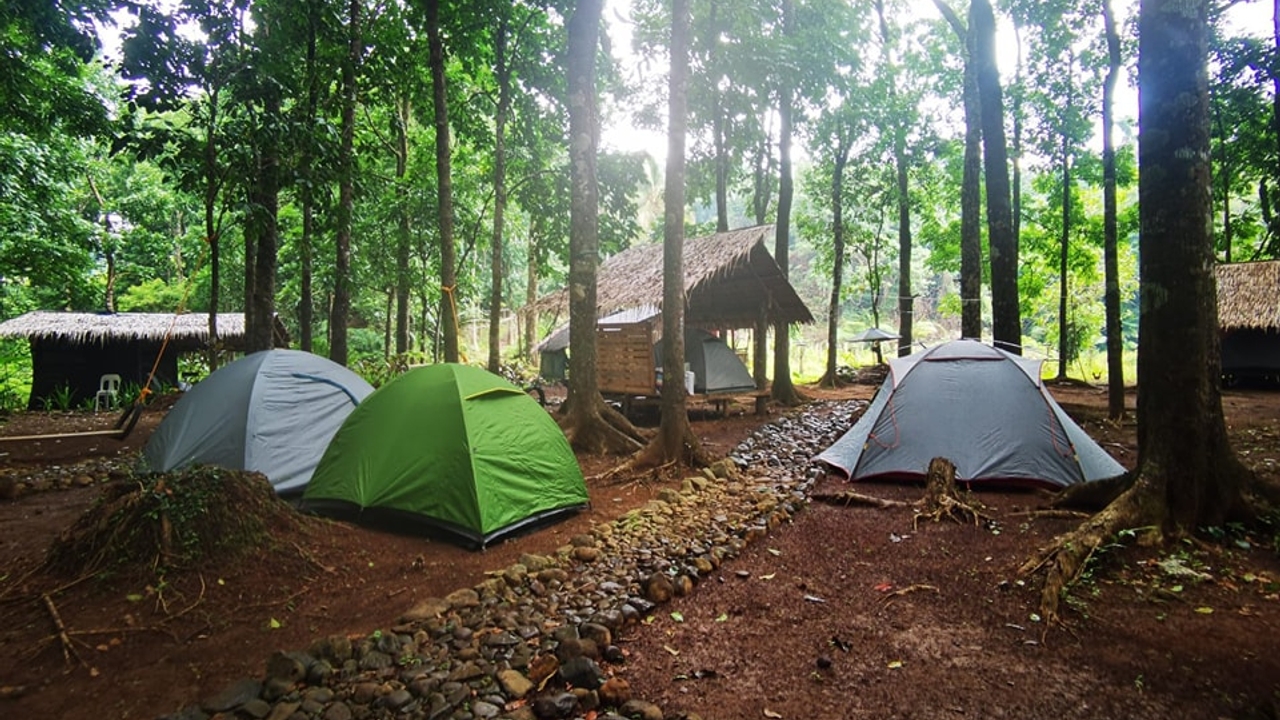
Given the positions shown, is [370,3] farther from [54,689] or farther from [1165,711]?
[1165,711]

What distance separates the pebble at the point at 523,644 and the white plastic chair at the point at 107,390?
1758 centimetres

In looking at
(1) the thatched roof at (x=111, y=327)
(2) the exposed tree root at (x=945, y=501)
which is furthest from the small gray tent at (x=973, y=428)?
(1) the thatched roof at (x=111, y=327)

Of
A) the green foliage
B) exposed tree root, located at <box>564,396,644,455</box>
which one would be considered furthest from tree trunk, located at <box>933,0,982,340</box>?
the green foliage

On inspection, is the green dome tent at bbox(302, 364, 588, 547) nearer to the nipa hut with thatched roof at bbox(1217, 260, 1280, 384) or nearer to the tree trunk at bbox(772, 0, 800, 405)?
the tree trunk at bbox(772, 0, 800, 405)

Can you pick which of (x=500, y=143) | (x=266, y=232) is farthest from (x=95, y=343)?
(x=500, y=143)

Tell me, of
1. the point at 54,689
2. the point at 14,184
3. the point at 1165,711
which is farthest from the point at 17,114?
the point at 1165,711

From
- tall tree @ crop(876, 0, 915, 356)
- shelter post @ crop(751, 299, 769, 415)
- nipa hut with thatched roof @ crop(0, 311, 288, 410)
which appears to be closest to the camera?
shelter post @ crop(751, 299, 769, 415)

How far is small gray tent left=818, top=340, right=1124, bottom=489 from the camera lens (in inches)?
224

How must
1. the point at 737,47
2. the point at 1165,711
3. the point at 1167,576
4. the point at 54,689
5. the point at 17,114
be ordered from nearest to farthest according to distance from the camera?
1. the point at 1165,711
2. the point at 54,689
3. the point at 1167,576
4. the point at 17,114
5. the point at 737,47

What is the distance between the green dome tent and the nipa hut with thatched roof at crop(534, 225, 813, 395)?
5.00 metres

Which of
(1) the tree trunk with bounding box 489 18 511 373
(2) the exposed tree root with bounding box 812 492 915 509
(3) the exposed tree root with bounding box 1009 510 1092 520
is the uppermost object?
(1) the tree trunk with bounding box 489 18 511 373

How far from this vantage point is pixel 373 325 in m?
27.6

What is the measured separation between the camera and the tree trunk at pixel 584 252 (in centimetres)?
772

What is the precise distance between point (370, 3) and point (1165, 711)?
49.8ft
